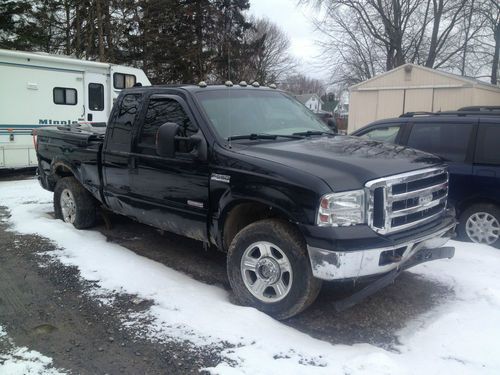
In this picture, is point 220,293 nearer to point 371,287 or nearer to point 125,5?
point 371,287

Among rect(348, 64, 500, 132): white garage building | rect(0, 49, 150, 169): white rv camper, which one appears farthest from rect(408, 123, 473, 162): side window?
rect(348, 64, 500, 132): white garage building

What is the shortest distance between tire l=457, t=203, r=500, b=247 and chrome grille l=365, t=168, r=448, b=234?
1879 millimetres

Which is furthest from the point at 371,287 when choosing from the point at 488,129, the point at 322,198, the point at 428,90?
the point at 428,90

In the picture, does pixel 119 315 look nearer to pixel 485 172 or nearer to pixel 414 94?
pixel 485 172

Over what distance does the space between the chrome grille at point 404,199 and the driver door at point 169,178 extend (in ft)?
5.33

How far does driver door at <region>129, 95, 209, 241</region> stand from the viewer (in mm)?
4770

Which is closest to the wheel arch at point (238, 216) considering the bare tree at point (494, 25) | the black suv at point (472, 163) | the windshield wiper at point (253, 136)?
the windshield wiper at point (253, 136)

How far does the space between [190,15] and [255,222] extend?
82.5 feet

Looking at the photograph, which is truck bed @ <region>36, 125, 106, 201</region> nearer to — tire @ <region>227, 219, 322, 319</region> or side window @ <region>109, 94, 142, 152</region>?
side window @ <region>109, 94, 142, 152</region>

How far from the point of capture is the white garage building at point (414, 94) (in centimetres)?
1723

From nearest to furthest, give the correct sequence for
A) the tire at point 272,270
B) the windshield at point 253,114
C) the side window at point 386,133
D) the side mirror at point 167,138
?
the tire at point 272,270, the side mirror at point 167,138, the windshield at point 253,114, the side window at point 386,133

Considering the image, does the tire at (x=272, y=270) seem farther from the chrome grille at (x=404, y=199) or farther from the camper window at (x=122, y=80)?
the camper window at (x=122, y=80)

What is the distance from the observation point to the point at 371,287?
394cm

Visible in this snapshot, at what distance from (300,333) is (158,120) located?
2.77 meters
